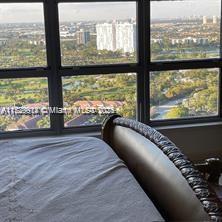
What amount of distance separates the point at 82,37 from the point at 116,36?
0.29 m

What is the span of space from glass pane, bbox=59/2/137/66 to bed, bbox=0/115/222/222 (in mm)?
1404

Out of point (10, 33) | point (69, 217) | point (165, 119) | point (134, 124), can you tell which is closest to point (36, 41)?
point (10, 33)

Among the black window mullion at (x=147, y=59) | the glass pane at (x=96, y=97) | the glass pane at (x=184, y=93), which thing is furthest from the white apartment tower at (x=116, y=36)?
the glass pane at (x=184, y=93)

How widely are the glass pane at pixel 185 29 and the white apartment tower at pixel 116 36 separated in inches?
7.4

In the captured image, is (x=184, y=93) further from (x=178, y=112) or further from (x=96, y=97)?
(x=96, y=97)

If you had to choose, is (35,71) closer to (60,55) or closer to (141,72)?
(60,55)

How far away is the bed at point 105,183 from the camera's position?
4.21 ft

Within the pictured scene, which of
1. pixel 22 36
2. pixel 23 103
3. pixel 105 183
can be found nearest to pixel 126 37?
pixel 22 36

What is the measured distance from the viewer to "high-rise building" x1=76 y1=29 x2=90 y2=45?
332 cm

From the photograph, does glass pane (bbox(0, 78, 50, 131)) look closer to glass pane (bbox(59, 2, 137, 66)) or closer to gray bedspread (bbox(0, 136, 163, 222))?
glass pane (bbox(59, 2, 137, 66))

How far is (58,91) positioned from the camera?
3312 mm

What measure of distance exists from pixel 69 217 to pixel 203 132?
8.03 ft

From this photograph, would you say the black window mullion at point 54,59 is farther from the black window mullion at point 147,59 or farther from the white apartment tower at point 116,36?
the black window mullion at point 147,59

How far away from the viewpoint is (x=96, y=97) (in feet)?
11.3
